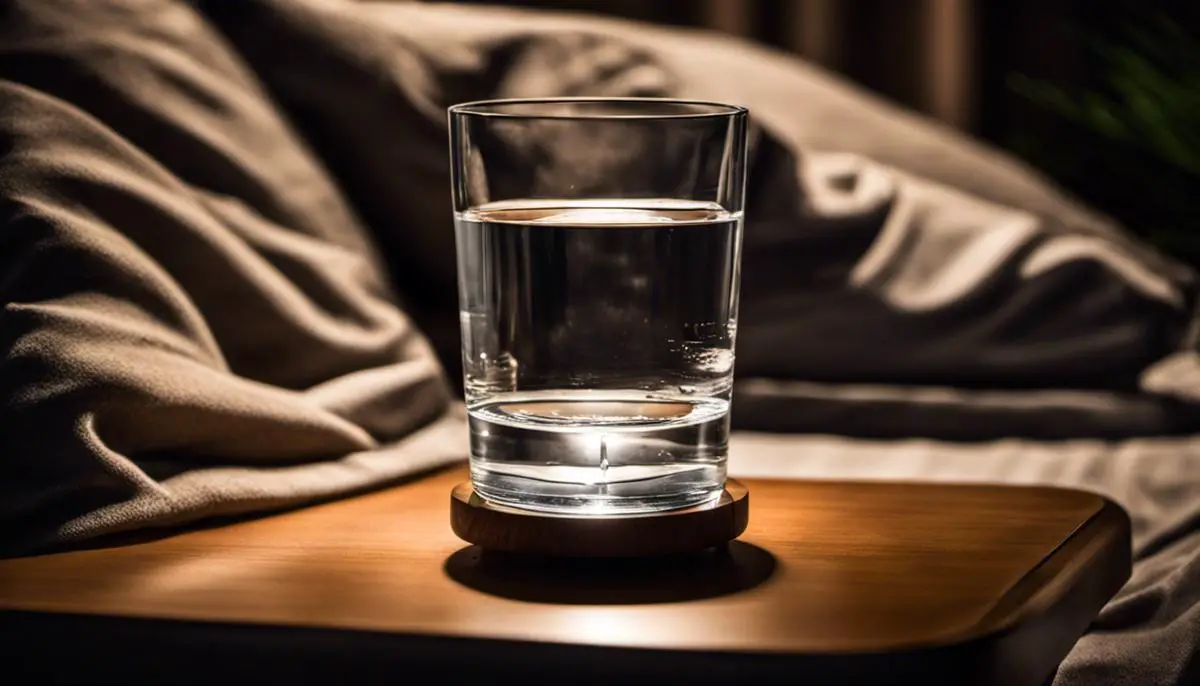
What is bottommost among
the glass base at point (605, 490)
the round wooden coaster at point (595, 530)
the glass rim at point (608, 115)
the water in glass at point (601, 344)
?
the round wooden coaster at point (595, 530)

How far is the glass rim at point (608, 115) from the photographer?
60 cm

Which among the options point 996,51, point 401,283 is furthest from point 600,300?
point 996,51

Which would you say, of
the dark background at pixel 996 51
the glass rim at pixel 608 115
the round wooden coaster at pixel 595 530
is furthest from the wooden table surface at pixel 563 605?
the dark background at pixel 996 51

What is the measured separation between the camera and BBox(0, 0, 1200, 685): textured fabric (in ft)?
2.26

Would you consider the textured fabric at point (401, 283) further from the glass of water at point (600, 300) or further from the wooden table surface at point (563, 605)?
the glass of water at point (600, 300)

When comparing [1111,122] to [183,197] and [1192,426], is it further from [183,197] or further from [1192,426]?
[183,197]

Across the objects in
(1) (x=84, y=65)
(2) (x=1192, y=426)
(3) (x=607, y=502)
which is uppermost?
(1) (x=84, y=65)

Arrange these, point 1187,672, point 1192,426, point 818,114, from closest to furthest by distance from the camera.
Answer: point 1187,672 < point 1192,426 < point 818,114

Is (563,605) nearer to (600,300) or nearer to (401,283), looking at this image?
(600,300)

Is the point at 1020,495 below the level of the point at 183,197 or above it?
below

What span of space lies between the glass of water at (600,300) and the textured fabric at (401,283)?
0.54 ft

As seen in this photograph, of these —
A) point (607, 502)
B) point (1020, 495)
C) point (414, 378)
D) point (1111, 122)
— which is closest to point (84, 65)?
point (414, 378)

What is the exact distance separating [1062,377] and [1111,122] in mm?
574

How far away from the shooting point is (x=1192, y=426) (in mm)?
1061
